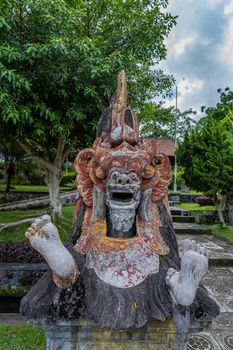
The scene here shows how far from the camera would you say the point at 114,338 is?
1.75 metres

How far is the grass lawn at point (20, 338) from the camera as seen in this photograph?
2674 millimetres

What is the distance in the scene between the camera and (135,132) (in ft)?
6.23

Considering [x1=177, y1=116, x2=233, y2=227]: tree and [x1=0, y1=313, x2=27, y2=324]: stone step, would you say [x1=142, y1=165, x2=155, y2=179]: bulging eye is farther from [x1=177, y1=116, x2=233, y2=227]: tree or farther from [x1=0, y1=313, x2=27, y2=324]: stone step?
[x1=177, y1=116, x2=233, y2=227]: tree

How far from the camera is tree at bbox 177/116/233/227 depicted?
7.90 m

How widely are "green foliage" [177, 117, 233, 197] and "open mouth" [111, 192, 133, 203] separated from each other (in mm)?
6573

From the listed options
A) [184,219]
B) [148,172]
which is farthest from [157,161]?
[184,219]

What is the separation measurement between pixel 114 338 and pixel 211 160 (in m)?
6.86

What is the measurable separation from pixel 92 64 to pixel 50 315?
339cm

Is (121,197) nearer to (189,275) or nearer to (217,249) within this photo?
(189,275)

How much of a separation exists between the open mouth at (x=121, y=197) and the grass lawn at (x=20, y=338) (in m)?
1.77

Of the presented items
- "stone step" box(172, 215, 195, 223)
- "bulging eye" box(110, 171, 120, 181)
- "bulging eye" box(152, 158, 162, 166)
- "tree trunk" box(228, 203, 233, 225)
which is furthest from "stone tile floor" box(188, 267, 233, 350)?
"stone step" box(172, 215, 195, 223)

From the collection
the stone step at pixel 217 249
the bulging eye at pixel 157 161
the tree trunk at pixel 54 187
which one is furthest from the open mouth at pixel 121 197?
the tree trunk at pixel 54 187

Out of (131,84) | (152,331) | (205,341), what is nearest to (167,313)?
(152,331)

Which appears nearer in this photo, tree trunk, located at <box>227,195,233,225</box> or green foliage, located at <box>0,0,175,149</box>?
green foliage, located at <box>0,0,175,149</box>
